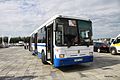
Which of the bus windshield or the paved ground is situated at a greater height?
the bus windshield

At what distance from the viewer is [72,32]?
11.7 m

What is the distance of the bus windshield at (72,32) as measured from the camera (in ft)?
37.2

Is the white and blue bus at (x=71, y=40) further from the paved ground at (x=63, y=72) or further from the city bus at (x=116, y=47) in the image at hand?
the city bus at (x=116, y=47)

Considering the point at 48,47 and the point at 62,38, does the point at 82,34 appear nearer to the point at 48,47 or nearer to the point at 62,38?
the point at 62,38

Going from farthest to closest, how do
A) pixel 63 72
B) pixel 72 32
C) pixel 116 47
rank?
1. pixel 116 47
2. pixel 72 32
3. pixel 63 72

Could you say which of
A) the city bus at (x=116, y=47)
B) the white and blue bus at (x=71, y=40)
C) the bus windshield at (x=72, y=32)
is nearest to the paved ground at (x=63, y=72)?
the white and blue bus at (x=71, y=40)

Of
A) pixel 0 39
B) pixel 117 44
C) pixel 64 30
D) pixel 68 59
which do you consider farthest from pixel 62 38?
pixel 0 39

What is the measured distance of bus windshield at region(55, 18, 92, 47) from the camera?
11352 millimetres

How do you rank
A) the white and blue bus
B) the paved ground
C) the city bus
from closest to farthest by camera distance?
1. the paved ground
2. the white and blue bus
3. the city bus

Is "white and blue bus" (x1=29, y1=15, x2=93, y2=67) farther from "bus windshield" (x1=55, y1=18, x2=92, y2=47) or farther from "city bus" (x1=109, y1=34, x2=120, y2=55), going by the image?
"city bus" (x1=109, y1=34, x2=120, y2=55)

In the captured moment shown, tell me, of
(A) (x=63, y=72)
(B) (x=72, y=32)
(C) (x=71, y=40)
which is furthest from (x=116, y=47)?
(A) (x=63, y=72)

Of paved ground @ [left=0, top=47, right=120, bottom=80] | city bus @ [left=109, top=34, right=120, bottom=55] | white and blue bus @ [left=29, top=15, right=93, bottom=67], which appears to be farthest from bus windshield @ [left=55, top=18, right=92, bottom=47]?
city bus @ [left=109, top=34, right=120, bottom=55]

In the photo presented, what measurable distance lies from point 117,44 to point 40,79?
51.7ft

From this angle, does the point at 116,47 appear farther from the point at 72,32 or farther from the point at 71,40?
the point at 71,40
